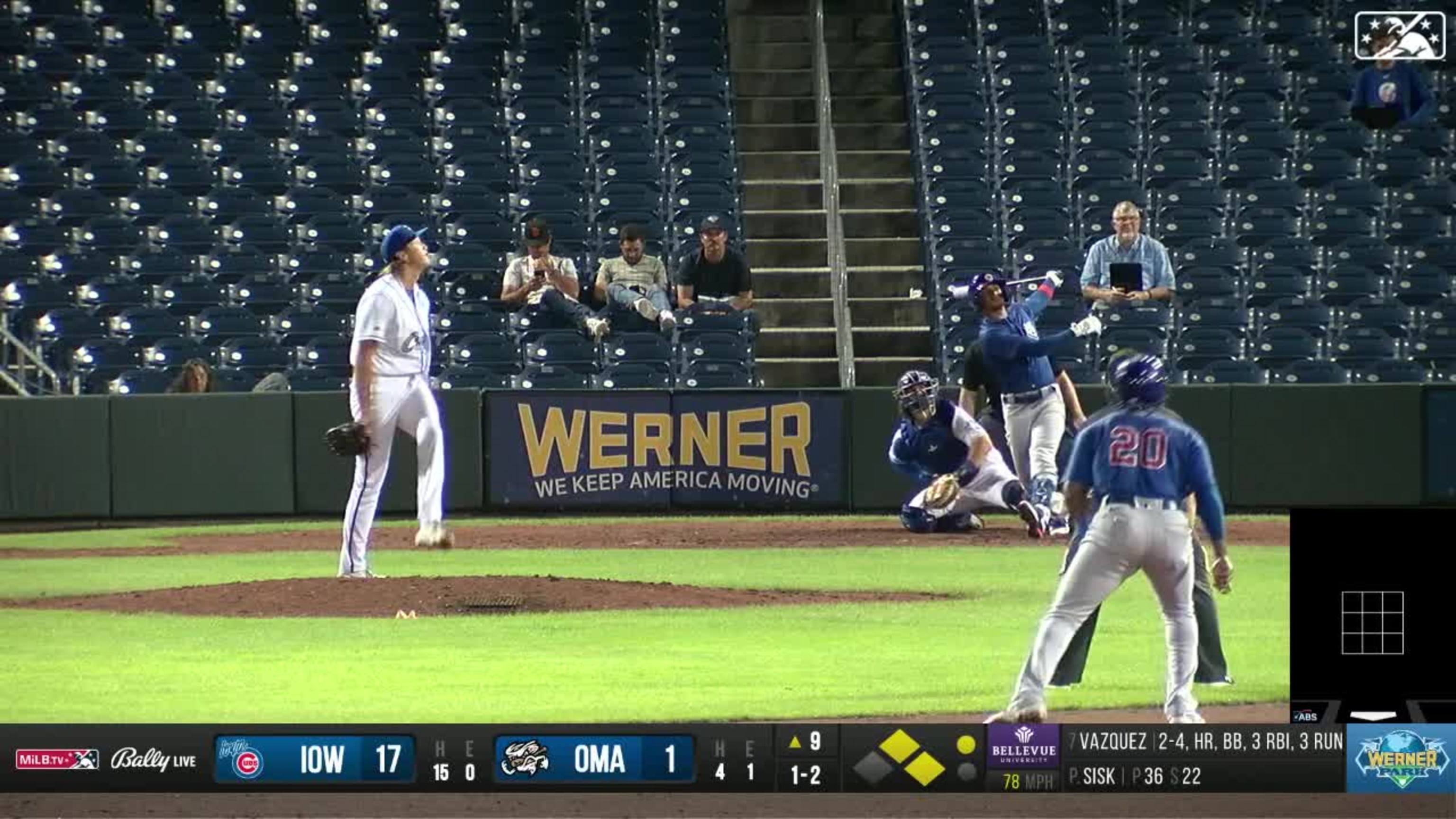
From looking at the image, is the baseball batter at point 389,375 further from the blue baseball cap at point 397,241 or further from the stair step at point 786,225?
the stair step at point 786,225

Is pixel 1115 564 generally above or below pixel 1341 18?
below

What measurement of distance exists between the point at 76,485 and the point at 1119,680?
378 inches

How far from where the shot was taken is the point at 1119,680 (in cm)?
757

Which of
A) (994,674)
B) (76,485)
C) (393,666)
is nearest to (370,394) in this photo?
(393,666)

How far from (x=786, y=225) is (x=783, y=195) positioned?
1.50ft

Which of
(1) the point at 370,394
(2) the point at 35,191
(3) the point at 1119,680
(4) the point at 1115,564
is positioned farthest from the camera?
Result: (2) the point at 35,191

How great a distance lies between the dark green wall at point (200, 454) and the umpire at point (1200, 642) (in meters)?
8.84

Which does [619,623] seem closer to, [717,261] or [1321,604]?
[1321,604]

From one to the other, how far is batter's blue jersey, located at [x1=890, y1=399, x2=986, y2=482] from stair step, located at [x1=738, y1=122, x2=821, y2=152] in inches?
255

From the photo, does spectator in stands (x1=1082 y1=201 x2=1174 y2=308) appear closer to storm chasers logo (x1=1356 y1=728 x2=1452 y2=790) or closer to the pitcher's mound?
the pitcher's mound

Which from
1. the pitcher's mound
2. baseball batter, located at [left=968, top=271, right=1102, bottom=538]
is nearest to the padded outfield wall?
baseball batter, located at [left=968, top=271, right=1102, bottom=538]

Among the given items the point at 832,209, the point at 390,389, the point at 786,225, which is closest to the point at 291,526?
the point at 390,389

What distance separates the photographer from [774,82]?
66.4 ft

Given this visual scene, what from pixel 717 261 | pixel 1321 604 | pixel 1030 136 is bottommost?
pixel 1321 604
